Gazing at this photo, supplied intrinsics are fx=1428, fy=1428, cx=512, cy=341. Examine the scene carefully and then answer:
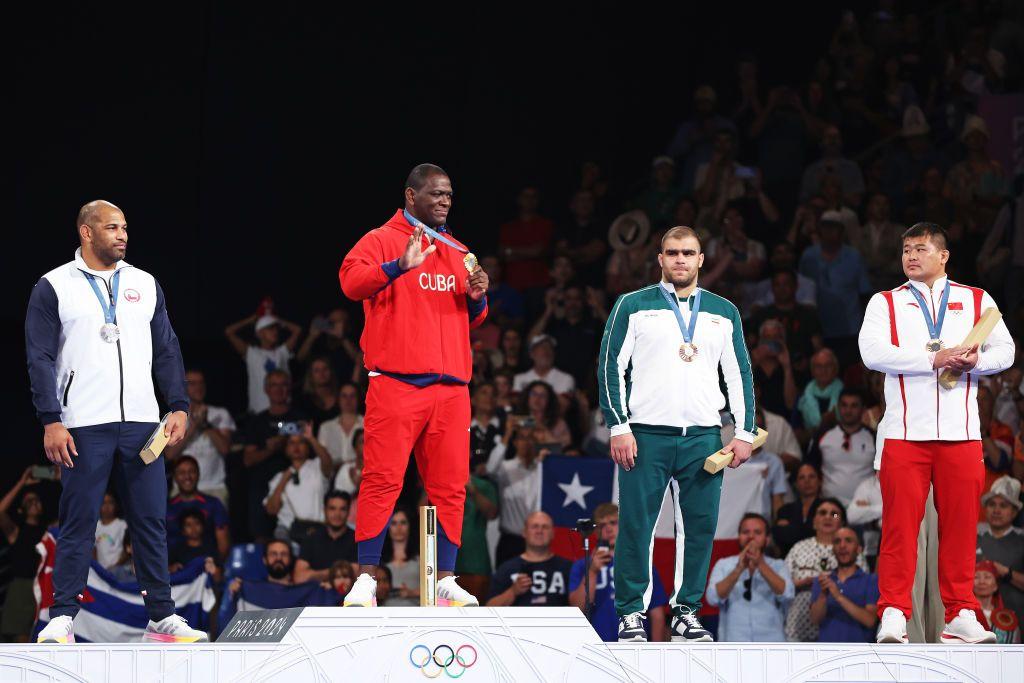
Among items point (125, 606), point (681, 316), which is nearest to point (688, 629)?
point (681, 316)

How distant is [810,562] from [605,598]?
4.26ft

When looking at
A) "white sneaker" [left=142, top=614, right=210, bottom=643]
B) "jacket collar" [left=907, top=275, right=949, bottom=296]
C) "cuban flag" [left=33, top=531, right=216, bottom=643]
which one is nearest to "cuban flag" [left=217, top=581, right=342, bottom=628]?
"cuban flag" [left=33, top=531, right=216, bottom=643]

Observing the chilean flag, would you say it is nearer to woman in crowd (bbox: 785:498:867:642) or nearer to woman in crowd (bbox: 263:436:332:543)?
woman in crowd (bbox: 785:498:867:642)

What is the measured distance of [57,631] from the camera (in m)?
5.59

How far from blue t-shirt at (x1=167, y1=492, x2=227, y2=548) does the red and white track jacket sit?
485 centimetres

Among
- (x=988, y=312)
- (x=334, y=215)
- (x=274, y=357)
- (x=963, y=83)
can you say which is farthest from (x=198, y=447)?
(x=963, y=83)

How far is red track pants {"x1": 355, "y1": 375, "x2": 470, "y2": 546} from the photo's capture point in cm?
590

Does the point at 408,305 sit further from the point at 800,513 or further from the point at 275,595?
the point at 800,513

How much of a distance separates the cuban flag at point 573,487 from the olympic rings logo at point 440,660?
3.84 m

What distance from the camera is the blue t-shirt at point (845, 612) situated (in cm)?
798

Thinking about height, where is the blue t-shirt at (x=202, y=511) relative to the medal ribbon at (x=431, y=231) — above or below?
below

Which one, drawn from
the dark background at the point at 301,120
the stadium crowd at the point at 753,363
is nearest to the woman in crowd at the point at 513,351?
the stadium crowd at the point at 753,363

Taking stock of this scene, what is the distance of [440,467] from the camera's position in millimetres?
6023

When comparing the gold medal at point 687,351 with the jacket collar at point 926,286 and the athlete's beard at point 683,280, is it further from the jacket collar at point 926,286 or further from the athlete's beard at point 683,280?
the jacket collar at point 926,286
